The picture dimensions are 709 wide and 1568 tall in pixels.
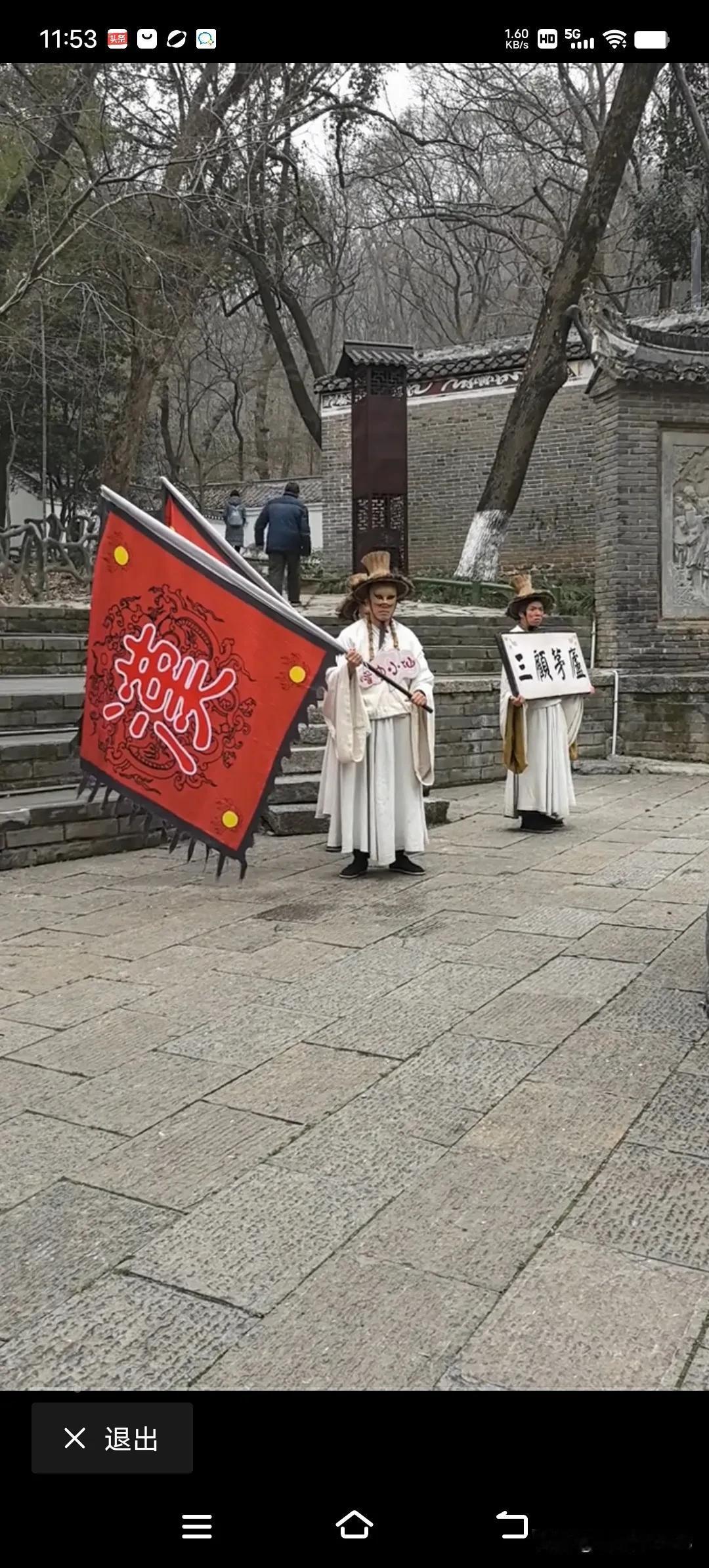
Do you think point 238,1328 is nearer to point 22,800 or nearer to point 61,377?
point 22,800

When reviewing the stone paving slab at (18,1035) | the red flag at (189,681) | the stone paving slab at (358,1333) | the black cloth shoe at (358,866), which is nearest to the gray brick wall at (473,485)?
the black cloth shoe at (358,866)

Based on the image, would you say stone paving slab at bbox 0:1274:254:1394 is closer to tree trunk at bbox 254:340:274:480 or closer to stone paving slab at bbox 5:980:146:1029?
stone paving slab at bbox 5:980:146:1029

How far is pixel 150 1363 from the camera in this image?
2037 mm

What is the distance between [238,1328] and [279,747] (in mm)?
3777

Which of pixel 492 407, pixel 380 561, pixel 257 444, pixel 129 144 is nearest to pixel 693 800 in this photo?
pixel 380 561

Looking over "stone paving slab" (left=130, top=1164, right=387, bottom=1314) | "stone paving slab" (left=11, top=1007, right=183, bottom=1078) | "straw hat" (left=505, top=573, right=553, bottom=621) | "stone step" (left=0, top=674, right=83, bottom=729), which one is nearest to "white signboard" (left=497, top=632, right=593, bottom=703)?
"straw hat" (left=505, top=573, right=553, bottom=621)

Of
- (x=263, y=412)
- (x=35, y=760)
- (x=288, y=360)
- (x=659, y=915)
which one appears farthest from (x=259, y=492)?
(x=659, y=915)

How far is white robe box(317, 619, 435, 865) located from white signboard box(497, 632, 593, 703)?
1247mm

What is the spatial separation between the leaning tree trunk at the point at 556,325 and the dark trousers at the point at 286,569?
3.05 meters

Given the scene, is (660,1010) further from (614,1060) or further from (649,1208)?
(649,1208)

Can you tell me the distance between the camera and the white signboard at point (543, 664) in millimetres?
7617

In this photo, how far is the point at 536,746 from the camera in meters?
7.73

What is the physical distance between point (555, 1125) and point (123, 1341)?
133cm

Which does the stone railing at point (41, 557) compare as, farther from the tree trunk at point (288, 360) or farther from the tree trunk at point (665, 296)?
the tree trunk at point (665, 296)
